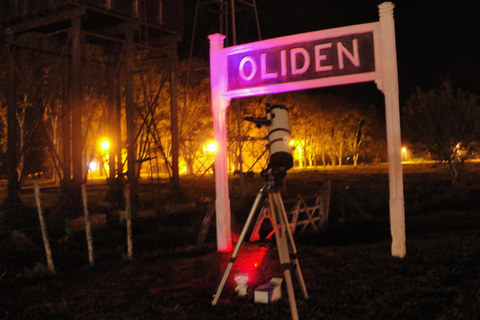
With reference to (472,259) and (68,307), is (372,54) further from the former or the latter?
(68,307)

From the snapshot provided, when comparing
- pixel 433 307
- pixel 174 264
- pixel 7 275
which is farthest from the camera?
pixel 174 264

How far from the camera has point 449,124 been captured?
24.2 metres

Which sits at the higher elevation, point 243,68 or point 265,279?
point 243,68

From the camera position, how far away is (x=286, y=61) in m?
8.19

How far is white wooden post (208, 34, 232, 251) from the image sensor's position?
28.8 feet

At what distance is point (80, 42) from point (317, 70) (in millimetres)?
7685

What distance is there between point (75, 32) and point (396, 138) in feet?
29.7

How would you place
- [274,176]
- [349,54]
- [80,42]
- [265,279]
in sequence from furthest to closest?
[80,42], [349,54], [265,279], [274,176]

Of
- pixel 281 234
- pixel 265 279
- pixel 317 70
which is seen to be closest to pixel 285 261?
pixel 281 234

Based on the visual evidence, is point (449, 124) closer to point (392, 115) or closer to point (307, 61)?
point (392, 115)

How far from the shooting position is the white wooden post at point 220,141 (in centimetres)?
878

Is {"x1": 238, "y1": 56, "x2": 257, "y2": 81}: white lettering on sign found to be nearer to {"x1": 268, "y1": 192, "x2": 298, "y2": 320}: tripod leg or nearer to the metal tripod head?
the metal tripod head

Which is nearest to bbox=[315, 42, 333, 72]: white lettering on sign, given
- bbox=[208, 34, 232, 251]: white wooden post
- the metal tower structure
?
bbox=[208, 34, 232, 251]: white wooden post

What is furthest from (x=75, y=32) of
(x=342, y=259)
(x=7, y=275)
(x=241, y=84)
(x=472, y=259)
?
Result: (x=472, y=259)
